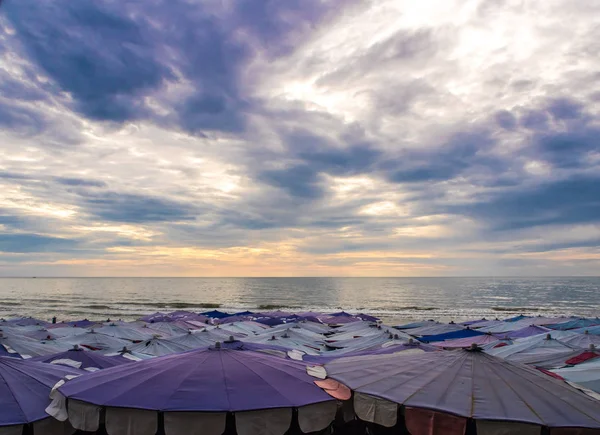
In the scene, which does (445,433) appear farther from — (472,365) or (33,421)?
(33,421)

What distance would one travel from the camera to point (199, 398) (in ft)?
19.1

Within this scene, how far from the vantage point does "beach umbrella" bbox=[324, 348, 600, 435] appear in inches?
206

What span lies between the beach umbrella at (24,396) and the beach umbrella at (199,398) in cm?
55

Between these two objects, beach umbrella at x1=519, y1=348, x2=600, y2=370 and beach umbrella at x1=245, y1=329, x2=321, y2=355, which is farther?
beach umbrella at x1=245, y1=329, x2=321, y2=355

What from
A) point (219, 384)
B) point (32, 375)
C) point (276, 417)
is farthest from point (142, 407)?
point (32, 375)

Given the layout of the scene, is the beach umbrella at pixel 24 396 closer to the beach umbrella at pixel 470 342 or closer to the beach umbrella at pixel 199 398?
the beach umbrella at pixel 199 398

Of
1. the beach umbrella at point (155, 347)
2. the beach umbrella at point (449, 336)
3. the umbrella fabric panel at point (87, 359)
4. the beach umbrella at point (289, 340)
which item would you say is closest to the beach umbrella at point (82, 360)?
the umbrella fabric panel at point (87, 359)

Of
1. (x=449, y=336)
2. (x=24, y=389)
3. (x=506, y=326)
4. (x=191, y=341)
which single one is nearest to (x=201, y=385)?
(x=24, y=389)

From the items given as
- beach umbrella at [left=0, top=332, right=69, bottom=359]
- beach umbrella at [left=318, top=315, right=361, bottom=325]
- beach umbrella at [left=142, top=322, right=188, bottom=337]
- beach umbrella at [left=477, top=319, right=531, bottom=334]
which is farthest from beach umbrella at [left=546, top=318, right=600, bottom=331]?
beach umbrella at [left=0, top=332, right=69, bottom=359]

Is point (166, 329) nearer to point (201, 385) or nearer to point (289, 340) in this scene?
point (289, 340)

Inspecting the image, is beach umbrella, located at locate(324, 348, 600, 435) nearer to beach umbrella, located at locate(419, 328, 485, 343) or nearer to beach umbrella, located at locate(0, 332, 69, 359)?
beach umbrella, located at locate(0, 332, 69, 359)

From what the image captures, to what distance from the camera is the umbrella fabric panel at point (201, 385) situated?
5.79 meters

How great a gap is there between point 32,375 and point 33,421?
3.99 feet

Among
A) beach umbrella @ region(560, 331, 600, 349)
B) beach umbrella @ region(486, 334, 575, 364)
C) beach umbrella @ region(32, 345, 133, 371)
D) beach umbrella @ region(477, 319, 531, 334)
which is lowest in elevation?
beach umbrella @ region(477, 319, 531, 334)
